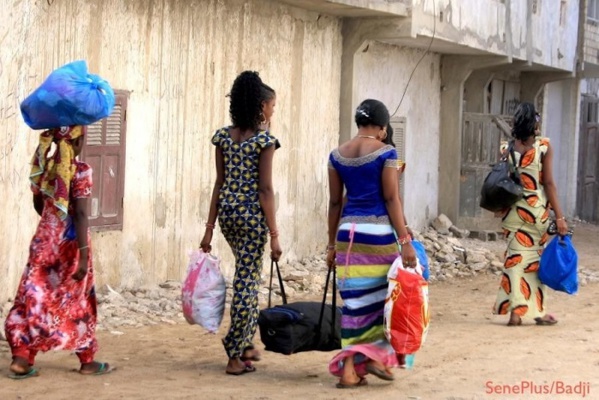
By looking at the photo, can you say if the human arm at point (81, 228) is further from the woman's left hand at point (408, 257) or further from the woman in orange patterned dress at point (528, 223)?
the woman in orange patterned dress at point (528, 223)

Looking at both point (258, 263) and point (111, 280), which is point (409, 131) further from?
point (258, 263)

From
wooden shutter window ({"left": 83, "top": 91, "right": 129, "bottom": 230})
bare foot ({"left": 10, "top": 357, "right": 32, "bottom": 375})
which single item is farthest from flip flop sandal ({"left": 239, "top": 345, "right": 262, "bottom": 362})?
wooden shutter window ({"left": 83, "top": 91, "right": 129, "bottom": 230})

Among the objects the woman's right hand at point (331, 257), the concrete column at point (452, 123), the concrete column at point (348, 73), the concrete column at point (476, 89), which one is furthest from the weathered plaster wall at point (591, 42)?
the woman's right hand at point (331, 257)

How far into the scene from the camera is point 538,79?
21547 mm

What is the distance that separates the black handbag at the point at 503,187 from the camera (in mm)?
9250

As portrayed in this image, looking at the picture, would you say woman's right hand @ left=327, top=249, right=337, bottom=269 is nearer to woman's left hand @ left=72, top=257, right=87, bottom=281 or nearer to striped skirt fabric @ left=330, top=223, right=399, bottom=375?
striped skirt fabric @ left=330, top=223, right=399, bottom=375

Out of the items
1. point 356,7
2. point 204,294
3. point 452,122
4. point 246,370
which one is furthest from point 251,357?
point 452,122

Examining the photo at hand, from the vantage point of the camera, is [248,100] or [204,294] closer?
[248,100]

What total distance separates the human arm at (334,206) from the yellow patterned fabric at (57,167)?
1.46 meters

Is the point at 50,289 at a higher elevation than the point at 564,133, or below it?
below

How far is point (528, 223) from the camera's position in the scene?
370 inches

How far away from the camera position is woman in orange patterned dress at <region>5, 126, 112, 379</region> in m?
6.50

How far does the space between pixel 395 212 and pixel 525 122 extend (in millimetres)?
3064

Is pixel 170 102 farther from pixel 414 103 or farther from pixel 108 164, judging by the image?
pixel 414 103
